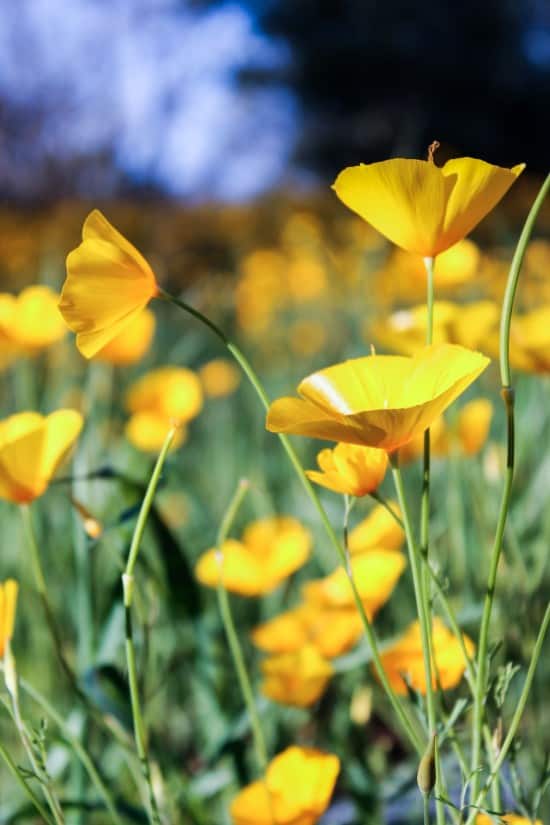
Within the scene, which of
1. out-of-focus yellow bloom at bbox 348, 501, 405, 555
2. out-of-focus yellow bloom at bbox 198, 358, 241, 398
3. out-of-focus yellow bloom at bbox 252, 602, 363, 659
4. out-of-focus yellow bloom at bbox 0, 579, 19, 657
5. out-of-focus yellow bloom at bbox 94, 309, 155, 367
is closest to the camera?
out-of-focus yellow bloom at bbox 0, 579, 19, 657

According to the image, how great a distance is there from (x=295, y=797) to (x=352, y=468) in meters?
0.21

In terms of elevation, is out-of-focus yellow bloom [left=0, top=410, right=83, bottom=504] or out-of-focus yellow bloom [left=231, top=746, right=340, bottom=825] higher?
out-of-focus yellow bloom [left=0, top=410, right=83, bottom=504]

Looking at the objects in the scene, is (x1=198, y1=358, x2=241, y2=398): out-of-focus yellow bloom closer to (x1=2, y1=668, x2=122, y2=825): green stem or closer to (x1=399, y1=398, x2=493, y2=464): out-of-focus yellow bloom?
(x1=399, y1=398, x2=493, y2=464): out-of-focus yellow bloom

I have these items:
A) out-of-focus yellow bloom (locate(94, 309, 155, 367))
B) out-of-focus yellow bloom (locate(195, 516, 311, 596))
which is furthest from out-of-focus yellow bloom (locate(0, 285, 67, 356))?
out-of-focus yellow bloom (locate(195, 516, 311, 596))

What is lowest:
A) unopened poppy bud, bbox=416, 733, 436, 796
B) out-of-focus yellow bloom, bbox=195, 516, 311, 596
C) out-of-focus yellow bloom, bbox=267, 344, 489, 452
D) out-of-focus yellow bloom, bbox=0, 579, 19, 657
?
out-of-focus yellow bloom, bbox=195, 516, 311, 596

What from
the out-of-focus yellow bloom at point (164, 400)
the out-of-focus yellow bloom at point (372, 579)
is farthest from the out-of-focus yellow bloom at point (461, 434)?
the out-of-focus yellow bloom at point (164, 400)

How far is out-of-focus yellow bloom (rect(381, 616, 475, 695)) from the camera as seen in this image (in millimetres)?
610

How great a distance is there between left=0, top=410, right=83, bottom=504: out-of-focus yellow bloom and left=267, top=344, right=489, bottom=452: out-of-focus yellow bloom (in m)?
0.16

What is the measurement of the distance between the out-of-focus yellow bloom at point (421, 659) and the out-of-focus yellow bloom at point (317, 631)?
0.03 m

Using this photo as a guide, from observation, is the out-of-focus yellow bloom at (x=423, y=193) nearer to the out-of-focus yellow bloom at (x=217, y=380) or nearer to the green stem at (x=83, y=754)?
the green stem at (x=83, y=754)

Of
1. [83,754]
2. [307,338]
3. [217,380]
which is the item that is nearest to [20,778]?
[83,754]

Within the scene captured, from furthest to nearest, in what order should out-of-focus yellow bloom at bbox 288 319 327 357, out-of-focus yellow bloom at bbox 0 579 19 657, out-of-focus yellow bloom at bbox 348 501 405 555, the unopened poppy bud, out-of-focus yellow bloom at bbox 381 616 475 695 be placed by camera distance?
out-of-focus yellow bloom at bbox 288 319 327 357 < out-of-focus yellow bloom at bbox 348 501 405 555 < out-of-focus yellow bloom at bbox 381 616 475 695 < out-of-focus yellow bloom at bbox 0 579 19 657 < the unopened poppy bud

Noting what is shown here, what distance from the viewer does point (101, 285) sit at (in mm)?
475

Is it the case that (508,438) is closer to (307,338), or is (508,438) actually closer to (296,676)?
(296,676)
